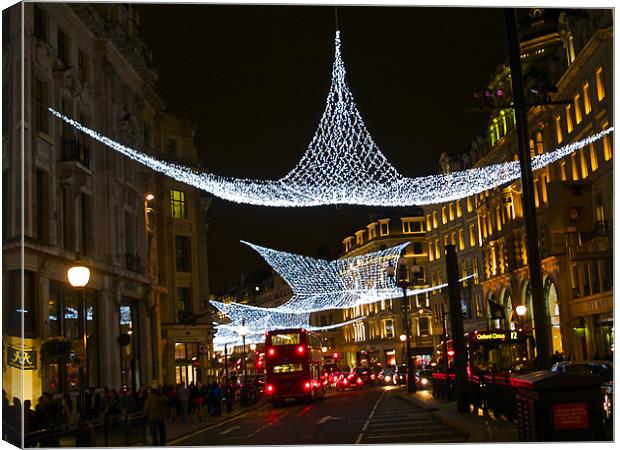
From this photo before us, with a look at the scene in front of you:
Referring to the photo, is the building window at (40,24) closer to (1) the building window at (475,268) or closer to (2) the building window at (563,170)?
(2) the building window at (563,170)

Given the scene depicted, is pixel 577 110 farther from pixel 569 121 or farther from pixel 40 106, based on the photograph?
pixel 40 106

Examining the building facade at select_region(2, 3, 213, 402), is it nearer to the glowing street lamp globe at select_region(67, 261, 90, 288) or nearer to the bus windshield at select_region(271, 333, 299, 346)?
the glowing street lamp globe at select_region(67, 261, 90, 288)

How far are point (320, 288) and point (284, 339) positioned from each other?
27771 millimetres

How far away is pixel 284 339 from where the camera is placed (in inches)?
1762

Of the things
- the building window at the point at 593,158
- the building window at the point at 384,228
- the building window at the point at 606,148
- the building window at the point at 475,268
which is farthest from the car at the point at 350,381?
the building window at the point at 384,228

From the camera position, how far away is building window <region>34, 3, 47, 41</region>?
32.6 meters

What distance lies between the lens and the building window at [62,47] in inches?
1407

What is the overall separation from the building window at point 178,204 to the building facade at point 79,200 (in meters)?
6.88

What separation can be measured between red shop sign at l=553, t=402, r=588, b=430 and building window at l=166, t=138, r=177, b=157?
50841 mm

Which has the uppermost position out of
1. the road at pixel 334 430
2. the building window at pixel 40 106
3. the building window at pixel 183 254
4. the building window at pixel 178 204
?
the building window at pixel 178 204

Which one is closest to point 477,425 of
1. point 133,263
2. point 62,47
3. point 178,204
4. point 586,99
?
point 62,47

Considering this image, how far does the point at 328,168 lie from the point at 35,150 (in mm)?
13206

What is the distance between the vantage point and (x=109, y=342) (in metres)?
38.7

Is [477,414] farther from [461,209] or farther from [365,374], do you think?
[461,209]
